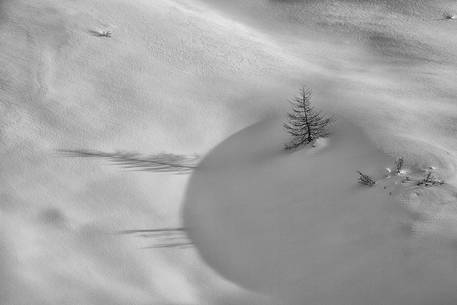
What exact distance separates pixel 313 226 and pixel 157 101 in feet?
14.8

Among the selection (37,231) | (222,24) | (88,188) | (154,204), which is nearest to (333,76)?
(222,24)

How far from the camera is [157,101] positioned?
12.0 metres

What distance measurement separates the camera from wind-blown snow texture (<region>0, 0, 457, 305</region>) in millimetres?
9445

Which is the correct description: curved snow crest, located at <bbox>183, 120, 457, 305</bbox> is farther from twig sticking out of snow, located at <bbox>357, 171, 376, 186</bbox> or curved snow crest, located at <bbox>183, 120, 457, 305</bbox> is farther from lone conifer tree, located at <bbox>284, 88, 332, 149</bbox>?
lone conifer tree, located at <bbox>284, 88, 332, 149</bbox>

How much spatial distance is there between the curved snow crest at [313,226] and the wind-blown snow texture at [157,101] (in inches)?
10.7

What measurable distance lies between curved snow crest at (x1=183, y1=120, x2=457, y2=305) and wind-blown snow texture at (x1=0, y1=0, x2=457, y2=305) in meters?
0.27

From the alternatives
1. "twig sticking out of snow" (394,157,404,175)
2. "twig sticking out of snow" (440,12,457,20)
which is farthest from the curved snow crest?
"twig sticking out of snow" (440,12,457,20)

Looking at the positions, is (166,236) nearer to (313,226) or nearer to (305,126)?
(313,226)

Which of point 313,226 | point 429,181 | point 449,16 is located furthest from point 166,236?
point 449,16

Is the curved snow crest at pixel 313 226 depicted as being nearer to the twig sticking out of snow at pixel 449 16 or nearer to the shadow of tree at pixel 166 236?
the shadow of tree at pixel 166 236

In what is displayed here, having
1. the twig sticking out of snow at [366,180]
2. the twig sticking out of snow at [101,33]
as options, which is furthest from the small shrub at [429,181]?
the twig sticking out of snow at [101,33]

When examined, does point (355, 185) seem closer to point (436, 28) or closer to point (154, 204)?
point (154, 204)

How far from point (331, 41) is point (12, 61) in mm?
7461

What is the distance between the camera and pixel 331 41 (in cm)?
1358
